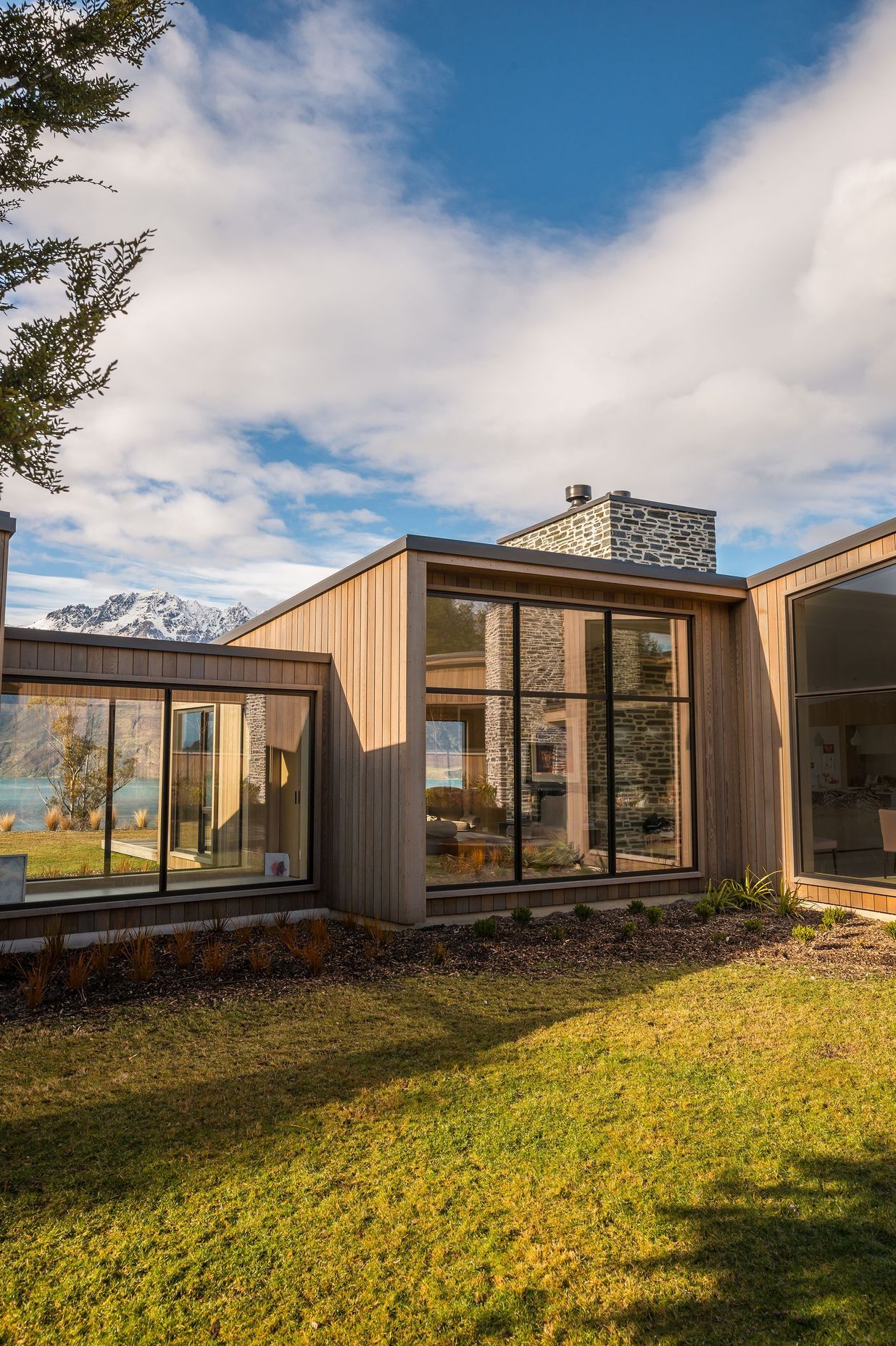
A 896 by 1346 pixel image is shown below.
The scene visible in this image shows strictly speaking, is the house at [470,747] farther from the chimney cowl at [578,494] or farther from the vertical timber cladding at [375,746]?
the chimney cowl at [578,494]

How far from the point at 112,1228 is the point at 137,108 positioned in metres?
5.67

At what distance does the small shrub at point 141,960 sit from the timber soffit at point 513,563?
397 cm

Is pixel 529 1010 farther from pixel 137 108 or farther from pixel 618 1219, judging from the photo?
pixel 137 108

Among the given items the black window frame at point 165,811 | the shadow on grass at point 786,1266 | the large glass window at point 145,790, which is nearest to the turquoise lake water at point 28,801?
the large glass window at point 145,790

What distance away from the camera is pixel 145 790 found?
321 inches

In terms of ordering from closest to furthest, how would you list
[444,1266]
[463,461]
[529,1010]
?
[444,1266] → [529,1010] → [463,461]

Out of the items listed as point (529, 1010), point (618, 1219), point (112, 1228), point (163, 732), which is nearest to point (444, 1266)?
point (618, 1219)

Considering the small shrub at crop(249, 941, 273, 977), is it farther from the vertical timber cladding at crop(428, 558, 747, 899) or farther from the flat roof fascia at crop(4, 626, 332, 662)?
the vertical timber cladding at crop(428, 558, 747, 899)

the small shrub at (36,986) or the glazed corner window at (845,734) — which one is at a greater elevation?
the glazed corner window at (845,734)

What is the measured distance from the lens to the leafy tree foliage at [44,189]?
4031 millimetres

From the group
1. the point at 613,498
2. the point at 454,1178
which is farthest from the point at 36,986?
the point at 613,498

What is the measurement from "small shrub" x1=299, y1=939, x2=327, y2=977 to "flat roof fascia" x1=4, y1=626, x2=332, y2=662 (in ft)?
9.05

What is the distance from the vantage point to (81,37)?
177 inches

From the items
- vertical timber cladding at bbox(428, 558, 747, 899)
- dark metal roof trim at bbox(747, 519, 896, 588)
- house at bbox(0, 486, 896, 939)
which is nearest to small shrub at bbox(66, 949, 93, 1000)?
house at bbox(0, 486, 896, 939)
